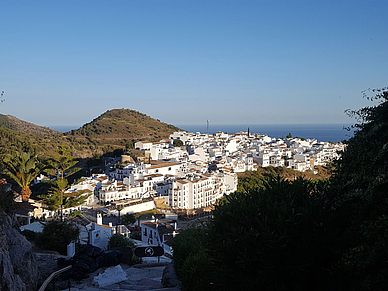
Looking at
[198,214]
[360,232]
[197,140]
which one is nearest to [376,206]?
[360,232]

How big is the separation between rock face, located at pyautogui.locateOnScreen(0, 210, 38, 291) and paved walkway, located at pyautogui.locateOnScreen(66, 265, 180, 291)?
1.11 m

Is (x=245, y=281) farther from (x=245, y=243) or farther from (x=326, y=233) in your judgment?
(x=326, y=233)

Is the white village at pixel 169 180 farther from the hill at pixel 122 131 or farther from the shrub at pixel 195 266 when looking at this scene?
the hill at pixel 122 131

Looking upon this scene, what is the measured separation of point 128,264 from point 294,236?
7.06m

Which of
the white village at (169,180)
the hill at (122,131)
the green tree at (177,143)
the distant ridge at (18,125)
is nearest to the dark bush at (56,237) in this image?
the white village at (169,180)

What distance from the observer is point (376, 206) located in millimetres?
4125

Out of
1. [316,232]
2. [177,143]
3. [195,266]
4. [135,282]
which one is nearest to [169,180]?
[177,143]

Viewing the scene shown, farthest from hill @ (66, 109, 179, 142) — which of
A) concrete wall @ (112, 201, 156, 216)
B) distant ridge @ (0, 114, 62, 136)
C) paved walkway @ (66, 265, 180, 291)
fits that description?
paved walkway @ (66, 265, 180, 291)

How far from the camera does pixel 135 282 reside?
780 cm

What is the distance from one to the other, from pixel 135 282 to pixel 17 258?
9.67ft

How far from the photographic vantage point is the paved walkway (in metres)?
7.04

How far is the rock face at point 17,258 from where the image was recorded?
5.15 meters

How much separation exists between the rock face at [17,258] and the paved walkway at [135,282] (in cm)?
111

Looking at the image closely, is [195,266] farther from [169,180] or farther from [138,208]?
[169,180]
